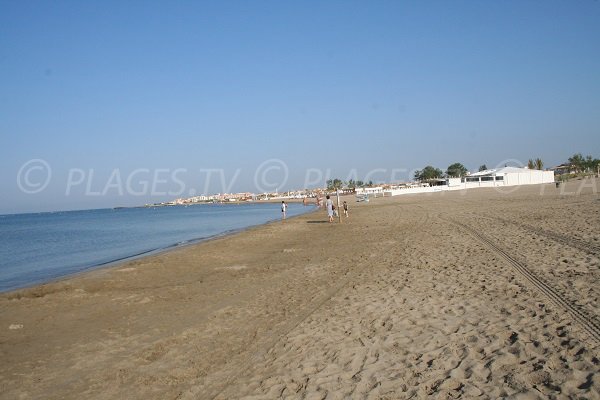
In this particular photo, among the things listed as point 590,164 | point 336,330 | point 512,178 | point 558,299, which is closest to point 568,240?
point 558,299

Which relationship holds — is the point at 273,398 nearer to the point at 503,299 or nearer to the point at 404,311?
the point at 404,311

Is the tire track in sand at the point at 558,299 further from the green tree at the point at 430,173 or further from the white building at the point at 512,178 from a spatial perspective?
the green tree at the point at 430,173

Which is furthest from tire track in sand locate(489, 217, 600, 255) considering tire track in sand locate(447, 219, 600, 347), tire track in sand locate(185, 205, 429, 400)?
tire track in sand locate(185, 205, 429, 400)

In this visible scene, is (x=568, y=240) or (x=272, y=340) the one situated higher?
(x=568, y=240)

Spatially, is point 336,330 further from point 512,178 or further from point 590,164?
point 590,164

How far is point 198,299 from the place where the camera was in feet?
28.5

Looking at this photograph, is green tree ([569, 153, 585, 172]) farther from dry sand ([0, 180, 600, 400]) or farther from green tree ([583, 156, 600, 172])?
dry sand ([0, 180, 600, 400])

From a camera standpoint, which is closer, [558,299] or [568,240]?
[558,299]

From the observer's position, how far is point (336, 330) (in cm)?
577

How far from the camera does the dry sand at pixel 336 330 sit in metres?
4.16

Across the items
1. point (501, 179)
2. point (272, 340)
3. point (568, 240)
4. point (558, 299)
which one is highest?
point (501, 179)

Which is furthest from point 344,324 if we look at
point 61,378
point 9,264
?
point 9,264

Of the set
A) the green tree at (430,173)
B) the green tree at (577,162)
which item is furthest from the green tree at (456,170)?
the green tree at (577,162)

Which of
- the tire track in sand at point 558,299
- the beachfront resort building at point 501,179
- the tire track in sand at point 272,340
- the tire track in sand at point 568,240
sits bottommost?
the tire track in sand at point 272,340
